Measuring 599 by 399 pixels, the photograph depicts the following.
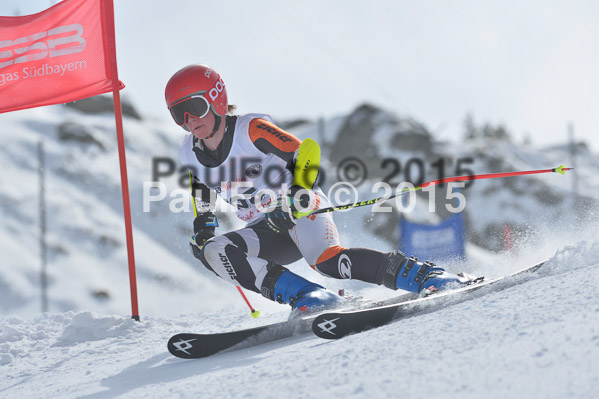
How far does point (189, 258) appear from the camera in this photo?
51.3 ft

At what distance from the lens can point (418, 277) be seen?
10.1 feet

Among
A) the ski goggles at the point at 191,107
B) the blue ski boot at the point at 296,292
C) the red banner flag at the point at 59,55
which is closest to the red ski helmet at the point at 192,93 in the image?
the ski goggles at the point at 191,107

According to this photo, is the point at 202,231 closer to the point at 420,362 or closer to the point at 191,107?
the point at 191,107

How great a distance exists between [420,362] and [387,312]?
2.97 ft

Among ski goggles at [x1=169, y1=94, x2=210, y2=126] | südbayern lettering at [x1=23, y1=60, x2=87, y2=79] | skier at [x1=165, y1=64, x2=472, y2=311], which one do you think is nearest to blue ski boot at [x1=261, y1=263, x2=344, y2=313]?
skier at [x1=165, y1=64, x2=472, y2=311]

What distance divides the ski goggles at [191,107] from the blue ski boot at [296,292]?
0.97 m

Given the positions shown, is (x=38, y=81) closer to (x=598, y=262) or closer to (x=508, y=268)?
(x=508, y=268)

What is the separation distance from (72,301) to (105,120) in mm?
10918

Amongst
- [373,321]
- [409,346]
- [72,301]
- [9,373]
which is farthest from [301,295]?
[72,301]

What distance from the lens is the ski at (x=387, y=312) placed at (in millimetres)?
2555

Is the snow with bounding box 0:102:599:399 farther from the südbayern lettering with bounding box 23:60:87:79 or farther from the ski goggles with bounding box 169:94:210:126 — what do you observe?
the südbayern lettering with bounding box 23:60:87:79

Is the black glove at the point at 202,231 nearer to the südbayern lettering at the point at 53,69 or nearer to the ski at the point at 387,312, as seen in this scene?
the ski at the point at 387,312

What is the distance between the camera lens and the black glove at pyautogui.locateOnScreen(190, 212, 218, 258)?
362 centimetres

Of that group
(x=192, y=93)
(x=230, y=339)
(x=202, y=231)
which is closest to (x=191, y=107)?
(x=192, y=93)
